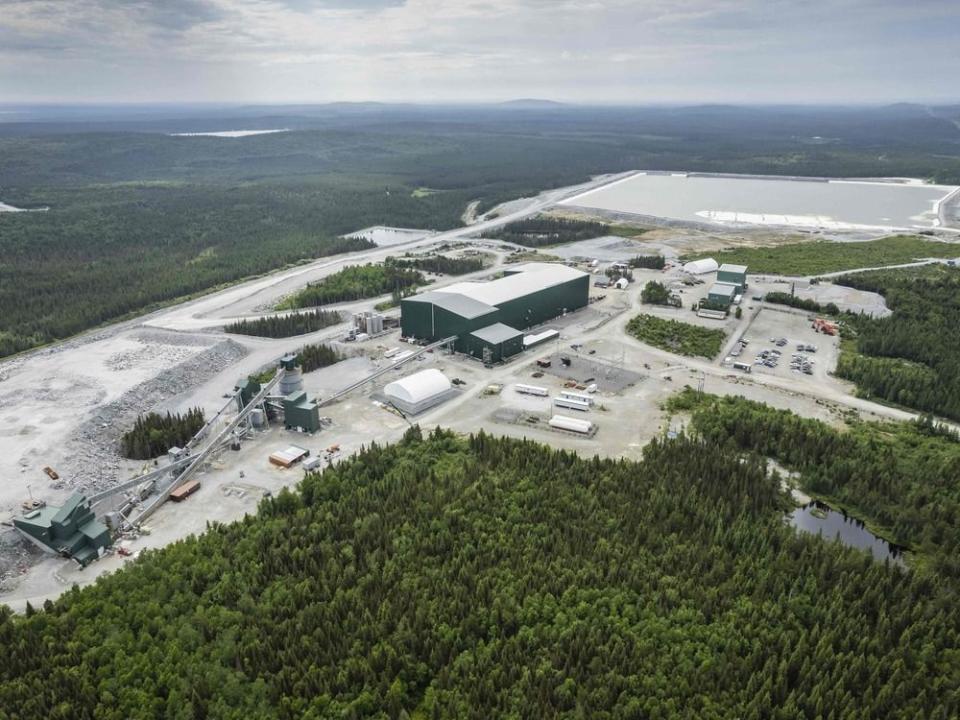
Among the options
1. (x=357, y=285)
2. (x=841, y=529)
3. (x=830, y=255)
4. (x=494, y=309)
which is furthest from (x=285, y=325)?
(x=830, y=255)

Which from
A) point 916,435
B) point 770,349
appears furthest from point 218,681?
point 770,349

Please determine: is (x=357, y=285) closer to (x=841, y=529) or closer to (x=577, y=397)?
(x=577, y=397)

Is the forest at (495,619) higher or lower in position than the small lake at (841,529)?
higher

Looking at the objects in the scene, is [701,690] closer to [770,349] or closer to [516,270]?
[770,349]

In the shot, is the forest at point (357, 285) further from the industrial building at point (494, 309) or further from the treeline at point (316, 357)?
the treeline at point (316, 357)

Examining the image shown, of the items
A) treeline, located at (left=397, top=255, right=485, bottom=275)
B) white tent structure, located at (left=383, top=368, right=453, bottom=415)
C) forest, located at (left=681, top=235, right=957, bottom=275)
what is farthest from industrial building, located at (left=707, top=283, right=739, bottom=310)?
white tent structure, located at (left=383, top=368, right=453, bottom=415)

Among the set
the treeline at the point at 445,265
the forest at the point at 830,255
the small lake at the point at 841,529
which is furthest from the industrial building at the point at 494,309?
the forest at the point at 830,255

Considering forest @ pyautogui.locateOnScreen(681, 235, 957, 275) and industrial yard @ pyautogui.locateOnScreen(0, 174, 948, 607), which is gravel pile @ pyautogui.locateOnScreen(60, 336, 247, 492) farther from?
forest @ pyautogui.locateOnScreen(681, 235, 957, 275)
